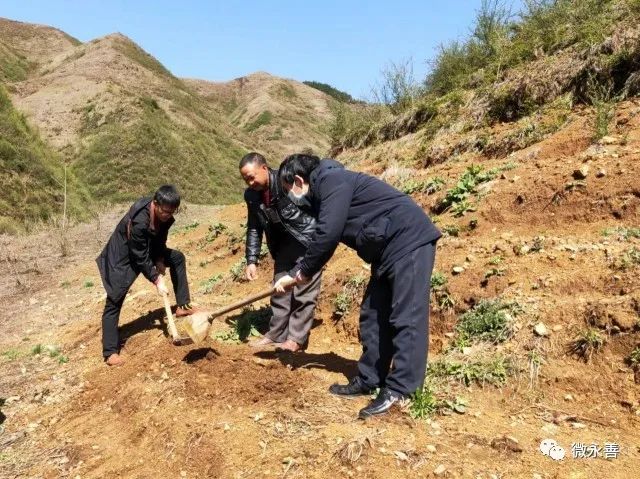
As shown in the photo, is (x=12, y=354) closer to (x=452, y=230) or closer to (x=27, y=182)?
(x=452, y=230)

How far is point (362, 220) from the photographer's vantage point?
3.05m

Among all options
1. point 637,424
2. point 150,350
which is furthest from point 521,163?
point 150,350

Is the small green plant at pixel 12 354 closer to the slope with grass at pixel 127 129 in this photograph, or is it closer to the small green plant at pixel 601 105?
Answer: the small green plant at pixel 601 105

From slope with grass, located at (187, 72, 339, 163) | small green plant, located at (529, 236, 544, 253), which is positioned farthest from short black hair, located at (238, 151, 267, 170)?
slope with grass, located at (187, 72, 339, 163)

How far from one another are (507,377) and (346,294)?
6.17ft

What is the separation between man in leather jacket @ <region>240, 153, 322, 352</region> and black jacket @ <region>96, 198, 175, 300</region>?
0.94 metres

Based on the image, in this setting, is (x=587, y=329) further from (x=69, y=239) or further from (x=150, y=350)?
(x=69, y=239)

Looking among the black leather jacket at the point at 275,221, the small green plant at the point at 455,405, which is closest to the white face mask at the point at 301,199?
the black leather jacket at the point at 275,221

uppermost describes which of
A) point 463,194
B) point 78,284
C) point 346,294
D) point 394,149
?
point 394,149

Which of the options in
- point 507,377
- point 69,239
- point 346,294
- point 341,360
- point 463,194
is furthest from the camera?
point 69,239

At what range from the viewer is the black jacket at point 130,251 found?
179 inches

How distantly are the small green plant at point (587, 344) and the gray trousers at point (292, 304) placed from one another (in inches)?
76.6

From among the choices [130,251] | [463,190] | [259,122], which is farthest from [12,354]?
[259,122]

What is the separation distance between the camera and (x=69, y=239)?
13.5 metres
